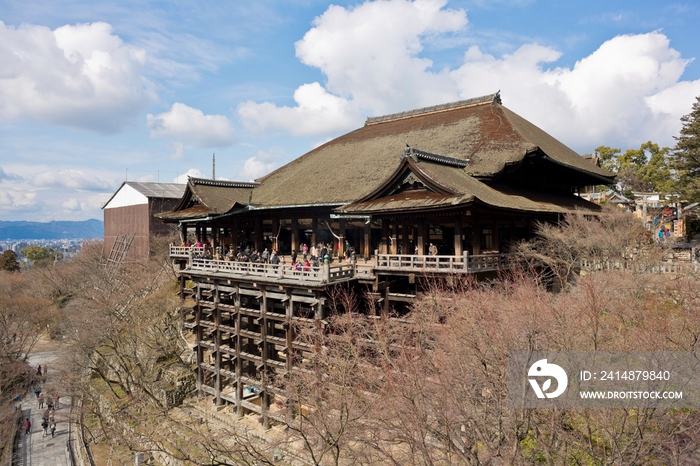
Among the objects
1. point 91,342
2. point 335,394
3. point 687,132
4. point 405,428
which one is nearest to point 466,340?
point 405,428

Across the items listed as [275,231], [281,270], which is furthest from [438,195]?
[275,231]

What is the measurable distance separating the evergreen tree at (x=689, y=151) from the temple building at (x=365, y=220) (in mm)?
6826

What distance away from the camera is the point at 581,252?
20.2 metres

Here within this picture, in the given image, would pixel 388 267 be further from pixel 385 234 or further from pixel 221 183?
pixel 221 183

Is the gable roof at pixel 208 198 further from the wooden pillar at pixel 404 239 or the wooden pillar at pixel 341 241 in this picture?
the wooden pillar at pixel 404 239

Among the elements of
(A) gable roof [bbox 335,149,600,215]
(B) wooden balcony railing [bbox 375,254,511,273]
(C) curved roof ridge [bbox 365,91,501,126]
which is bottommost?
(B) wooden balcony railing [bbox 375,254,511,273]

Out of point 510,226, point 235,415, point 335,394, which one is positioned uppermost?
point 510,226

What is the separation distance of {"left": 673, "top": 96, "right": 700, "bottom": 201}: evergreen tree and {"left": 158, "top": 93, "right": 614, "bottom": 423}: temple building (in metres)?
6.83

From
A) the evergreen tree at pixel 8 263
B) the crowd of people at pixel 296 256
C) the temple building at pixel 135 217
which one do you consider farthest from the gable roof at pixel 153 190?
the evergreen tree at pixel 8 263

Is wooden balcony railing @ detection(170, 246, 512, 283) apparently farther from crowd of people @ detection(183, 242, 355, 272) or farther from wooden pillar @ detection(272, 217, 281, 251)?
wooden pillar @ detection(272, 217, 281, 251)

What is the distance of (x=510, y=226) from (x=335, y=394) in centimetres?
1283

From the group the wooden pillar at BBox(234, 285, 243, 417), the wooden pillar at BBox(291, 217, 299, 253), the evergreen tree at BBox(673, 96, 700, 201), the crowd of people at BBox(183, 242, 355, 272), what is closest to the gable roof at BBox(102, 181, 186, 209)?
the crowd of people at BBox(183, 242, 355, 272)

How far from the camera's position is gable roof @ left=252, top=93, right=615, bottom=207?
76.6 ft

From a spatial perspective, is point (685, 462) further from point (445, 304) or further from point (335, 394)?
point (335, 394)
